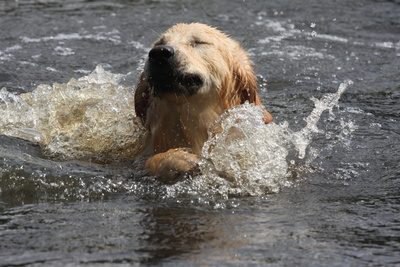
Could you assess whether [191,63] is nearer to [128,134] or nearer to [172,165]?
[172,165]

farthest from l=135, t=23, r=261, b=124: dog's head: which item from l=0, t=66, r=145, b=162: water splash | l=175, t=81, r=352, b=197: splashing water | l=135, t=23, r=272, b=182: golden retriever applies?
l=0, t=66, r=145, b=162: water splash

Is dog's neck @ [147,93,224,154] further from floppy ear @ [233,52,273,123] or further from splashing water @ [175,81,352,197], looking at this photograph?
floppy ear @ [233,52,273,123]

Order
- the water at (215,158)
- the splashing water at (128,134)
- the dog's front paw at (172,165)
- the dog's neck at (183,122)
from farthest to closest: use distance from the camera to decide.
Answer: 1. the dog's neck at (183,122)
2. the splashing water at (128,134)
3. the dog's front paw at (172,165)
4. the water at (215,158)

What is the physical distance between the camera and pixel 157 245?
3426 mm

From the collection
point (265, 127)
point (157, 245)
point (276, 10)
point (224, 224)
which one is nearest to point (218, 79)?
point (265, 127)

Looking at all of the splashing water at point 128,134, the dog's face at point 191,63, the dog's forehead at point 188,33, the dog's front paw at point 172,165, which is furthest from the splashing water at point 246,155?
the dog's forehead at point 188,33

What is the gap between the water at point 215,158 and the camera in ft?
11.3

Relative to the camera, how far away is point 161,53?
4.68 meters

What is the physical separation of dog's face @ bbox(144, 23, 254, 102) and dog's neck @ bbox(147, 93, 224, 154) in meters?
0.11

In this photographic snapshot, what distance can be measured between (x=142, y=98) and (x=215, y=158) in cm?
91

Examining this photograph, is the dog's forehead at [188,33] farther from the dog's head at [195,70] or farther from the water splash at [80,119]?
the water splash at [80,119]

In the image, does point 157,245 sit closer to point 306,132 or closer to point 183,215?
point 183,215

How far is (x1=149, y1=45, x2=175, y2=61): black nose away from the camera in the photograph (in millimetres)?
4672

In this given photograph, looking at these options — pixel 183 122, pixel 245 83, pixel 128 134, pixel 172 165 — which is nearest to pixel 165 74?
pixel 183 122
